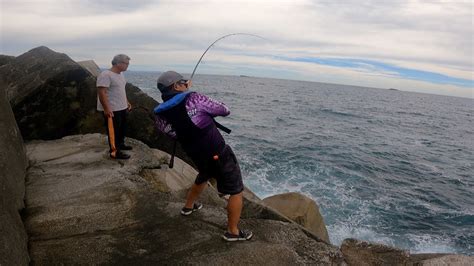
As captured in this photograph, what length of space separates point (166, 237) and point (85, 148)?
13.1 ft

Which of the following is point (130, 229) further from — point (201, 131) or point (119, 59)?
point (119, 59)

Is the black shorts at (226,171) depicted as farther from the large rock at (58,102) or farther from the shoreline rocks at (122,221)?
the large rock at (58,102)

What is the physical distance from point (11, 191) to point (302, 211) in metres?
5.94

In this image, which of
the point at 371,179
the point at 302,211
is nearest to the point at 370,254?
the point at 302,211

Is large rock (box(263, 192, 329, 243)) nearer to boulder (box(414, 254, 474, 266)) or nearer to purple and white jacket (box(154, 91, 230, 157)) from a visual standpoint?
boulder (box(414, 254, 474, 266))

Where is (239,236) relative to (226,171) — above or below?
below

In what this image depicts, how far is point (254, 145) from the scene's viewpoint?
835 inches

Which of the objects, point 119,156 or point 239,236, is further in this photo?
point 119,156

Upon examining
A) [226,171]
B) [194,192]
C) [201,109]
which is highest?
[201,109]

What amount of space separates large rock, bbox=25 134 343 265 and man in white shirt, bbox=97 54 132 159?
0.66 meters

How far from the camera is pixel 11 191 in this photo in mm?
4625

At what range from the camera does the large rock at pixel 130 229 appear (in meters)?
4.14

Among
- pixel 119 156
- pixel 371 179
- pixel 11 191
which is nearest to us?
pixel 11 191

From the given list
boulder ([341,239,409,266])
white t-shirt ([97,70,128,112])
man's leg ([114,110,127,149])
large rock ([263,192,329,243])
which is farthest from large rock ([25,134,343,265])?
large rock ([263,192,329,243])
